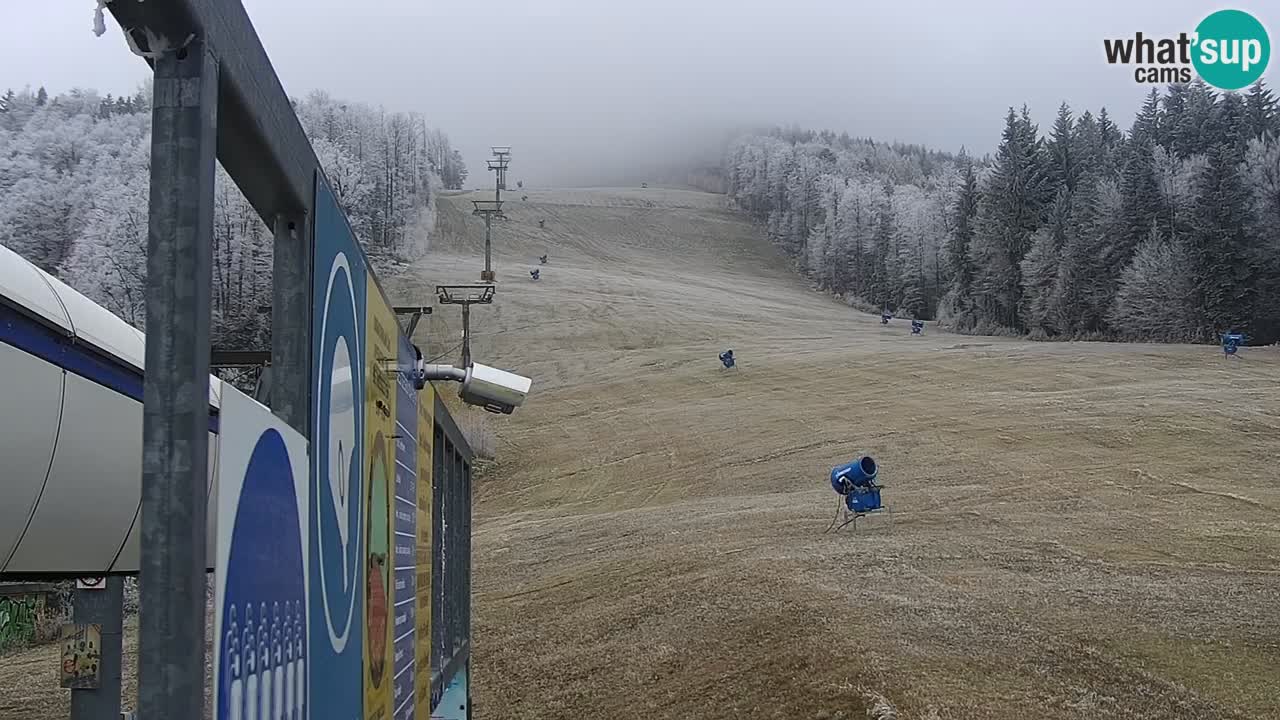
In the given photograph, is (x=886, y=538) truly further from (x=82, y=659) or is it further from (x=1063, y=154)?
(x=1063, y=154)

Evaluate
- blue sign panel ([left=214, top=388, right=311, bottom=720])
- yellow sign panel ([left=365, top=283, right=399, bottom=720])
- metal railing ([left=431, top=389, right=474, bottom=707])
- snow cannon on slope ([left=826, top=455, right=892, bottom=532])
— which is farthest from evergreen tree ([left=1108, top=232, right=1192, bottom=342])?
blue sign panel ([left=214, top=388, right=311, bottom=720])

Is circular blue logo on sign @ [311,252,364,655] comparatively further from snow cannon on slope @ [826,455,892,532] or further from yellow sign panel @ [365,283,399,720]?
snow cannon on slope @ [826,455,892,532]

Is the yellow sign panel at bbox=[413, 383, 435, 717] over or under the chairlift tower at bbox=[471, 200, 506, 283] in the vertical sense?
under

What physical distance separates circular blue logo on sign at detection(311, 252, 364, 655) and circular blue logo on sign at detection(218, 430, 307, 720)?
0.72 ft

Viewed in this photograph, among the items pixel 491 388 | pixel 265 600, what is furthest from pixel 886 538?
pixel 265 600

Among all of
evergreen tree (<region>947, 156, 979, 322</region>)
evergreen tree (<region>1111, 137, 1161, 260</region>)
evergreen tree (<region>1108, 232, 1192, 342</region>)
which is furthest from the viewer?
evergreen tree (<region>947, 156, 979, 322</region>)

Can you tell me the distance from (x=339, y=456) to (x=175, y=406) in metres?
1.10

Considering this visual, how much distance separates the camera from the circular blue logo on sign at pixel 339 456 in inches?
108

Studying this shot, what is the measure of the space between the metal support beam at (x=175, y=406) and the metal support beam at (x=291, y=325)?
2.24ft

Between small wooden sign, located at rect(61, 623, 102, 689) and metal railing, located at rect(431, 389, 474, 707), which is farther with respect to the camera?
small wooden sign, located at rect(61, 623, 102, 689)

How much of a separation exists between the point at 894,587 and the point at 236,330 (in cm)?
1029

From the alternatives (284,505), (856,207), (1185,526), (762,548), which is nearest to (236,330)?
(284,505)

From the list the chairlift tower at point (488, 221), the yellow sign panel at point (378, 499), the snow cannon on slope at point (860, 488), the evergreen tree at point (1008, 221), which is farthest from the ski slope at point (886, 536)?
the evergreen tree at point (1008, 221)

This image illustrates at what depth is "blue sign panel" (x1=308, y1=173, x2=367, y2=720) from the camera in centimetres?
270
